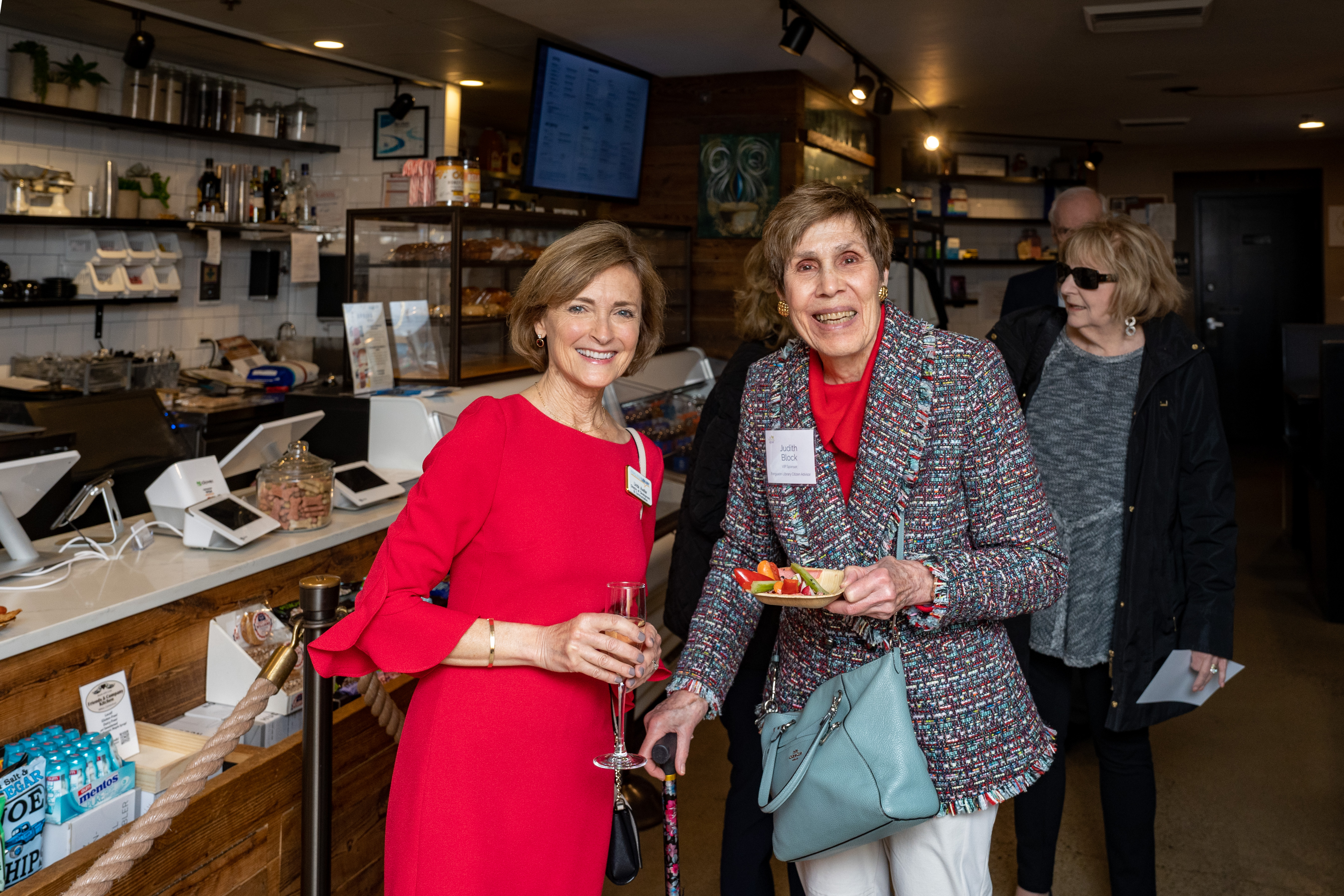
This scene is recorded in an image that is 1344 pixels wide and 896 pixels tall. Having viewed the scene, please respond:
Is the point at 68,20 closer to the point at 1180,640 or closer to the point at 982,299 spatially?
the point at 1180,640

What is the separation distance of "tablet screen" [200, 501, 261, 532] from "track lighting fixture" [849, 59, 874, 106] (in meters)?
4.50

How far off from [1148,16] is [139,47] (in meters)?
4.79

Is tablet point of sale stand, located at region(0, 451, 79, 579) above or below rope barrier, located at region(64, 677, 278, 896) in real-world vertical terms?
above

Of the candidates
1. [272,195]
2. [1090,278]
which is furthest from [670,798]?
[272,195]

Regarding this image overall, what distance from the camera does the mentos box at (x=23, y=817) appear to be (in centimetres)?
175

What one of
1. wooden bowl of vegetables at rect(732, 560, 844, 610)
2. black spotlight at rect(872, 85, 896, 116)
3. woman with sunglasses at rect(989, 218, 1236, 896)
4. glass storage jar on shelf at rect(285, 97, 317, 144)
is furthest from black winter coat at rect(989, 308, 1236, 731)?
glass storage jar on shelf at rect(285, 97, 317, 144)

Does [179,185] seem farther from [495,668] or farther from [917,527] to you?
[917,527]

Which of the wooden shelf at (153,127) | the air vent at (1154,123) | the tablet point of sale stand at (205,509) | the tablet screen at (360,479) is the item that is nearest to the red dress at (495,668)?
the tablet point of sale stand at (205,509)

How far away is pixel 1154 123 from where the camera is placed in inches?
343

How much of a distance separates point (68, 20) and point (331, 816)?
490cm

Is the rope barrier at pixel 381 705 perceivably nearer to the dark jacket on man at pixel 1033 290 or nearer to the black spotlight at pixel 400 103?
the dark jacket on man at pixel 1033 290

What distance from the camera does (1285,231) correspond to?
35.2ft

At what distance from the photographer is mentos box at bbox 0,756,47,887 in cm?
175

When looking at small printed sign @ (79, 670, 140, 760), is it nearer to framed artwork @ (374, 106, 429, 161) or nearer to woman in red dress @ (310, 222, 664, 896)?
woman in red dress @ (310, 222, 664, 896)
